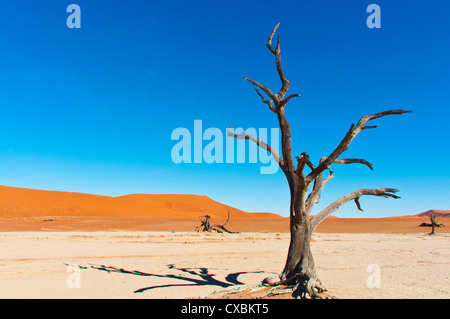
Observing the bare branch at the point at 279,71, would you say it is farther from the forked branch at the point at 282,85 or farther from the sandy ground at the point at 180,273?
the sandy ground at the point at 180,273

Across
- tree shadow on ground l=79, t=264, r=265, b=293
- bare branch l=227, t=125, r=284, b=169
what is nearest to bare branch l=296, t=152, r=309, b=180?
bare branch l=227, t=125, r=284, b=169

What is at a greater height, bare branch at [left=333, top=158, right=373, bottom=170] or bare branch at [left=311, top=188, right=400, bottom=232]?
bare branch at [left=333, top=158, right=373, bottom=170]

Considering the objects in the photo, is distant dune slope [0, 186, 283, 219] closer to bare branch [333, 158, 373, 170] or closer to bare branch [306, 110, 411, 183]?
bare branch [333, 158, 373, 170]

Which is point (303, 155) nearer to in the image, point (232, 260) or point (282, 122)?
point (282, 122)

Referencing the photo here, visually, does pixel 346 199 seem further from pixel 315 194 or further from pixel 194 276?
pixel 194 276

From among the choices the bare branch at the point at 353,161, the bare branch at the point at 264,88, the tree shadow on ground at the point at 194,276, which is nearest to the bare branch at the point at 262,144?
the bare branch at the point at 264,88

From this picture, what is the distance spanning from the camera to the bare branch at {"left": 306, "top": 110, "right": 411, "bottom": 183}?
5.73 m

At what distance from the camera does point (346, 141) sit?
5.79 m

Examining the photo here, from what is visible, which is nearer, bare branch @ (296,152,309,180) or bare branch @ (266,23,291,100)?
bare branch @ (296,152,309,180)

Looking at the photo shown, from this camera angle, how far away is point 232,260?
12141mm

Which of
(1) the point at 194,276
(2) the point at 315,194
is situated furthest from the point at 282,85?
(1) the point at 194,276

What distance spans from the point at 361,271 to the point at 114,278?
279 inches

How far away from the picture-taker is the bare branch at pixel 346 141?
573cm
